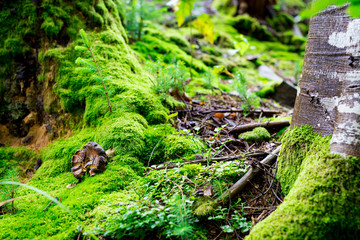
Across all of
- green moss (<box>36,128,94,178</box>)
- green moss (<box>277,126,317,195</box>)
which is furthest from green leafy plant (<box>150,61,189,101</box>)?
green moss (<box>277,126,317,195</box>)

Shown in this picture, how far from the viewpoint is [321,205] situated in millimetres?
1372

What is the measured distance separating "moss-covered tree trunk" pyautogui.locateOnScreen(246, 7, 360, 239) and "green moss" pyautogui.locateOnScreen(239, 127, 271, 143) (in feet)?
2.64

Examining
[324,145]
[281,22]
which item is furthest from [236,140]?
[281,22]

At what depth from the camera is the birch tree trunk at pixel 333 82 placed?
4.95 ft

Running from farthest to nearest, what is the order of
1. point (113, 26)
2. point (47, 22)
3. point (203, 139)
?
point (113, 26)
point (47, 22)
point (203, 139)

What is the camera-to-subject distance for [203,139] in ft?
9.10

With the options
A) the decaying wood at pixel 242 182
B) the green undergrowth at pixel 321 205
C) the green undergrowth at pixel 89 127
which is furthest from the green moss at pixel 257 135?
the green undergrowth at pixel 321 205

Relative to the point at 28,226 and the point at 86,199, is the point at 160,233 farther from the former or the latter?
the point at 28,226

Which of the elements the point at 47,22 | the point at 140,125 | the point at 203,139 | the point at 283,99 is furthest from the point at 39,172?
the point at 283,99

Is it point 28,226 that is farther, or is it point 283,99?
point 283,99

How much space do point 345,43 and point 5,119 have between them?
4.39 metres

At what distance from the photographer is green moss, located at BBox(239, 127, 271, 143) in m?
2.81

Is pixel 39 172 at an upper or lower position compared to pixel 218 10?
lower

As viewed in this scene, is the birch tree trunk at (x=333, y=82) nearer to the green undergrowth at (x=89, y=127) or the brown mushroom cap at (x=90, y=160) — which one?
the green undergrowth at (x=89, y=127)
